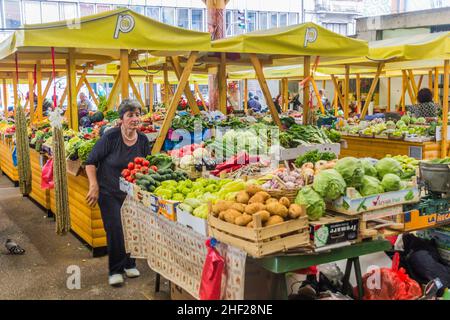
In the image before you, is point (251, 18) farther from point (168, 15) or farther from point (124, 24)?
point (124, 24)

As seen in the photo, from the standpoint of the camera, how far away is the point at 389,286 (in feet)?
13.0

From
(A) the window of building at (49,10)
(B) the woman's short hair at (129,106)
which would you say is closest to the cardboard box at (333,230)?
(B) the woman's short hair at (129,106)

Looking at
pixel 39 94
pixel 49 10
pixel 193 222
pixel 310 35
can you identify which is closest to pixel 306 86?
pixel 310 35

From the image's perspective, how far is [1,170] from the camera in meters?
13.4

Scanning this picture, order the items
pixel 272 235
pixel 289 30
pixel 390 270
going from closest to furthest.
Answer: pixel 272 235 → pixel 390 270 → pixel 289 30

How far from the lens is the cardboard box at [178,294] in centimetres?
431

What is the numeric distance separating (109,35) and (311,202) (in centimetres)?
322

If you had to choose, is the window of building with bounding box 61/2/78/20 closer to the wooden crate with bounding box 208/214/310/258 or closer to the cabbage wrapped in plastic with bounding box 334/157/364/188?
the cabbage wrapped in plastic with bounding box 334/157/364/188

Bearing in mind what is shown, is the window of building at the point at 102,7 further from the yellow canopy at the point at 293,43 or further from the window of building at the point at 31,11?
the yellow canopy at the point at 293,43

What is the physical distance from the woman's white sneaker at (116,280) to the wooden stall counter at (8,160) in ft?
22.3

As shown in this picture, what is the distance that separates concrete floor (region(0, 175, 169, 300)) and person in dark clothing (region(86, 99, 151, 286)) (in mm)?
238

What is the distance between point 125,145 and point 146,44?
1.23 meters

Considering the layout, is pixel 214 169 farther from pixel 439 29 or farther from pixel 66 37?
pixel 439 29
